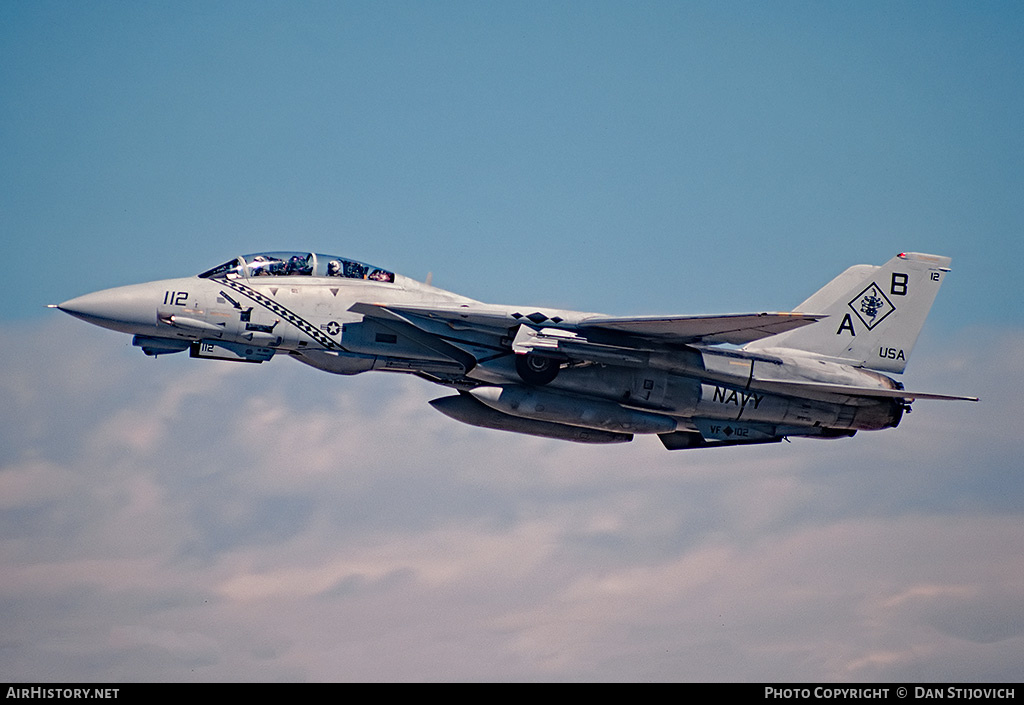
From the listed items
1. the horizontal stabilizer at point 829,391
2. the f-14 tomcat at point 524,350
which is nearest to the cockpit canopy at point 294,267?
the f-14 tomcat at point 524,350

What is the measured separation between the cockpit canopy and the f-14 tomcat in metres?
0.03

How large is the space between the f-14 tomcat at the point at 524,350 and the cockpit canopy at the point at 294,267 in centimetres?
3

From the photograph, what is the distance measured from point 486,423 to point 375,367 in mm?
2675

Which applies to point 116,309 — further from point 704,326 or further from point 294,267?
point 704,326

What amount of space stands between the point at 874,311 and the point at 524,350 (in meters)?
8.99

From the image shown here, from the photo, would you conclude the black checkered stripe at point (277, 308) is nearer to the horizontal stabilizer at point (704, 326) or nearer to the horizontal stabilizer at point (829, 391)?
the horizontal stabilizer at point (704, 326)

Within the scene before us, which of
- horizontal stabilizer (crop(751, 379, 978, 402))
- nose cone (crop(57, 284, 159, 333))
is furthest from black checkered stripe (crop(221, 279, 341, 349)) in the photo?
horizontal stabilizer (crop(751, 379, 978, 402))

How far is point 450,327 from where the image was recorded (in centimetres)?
2348

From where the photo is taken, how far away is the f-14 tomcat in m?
22.6

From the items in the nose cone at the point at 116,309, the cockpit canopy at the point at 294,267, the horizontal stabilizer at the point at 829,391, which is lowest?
the horizontal stabilizer at the point at 829,391

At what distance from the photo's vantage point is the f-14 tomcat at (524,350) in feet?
74.3

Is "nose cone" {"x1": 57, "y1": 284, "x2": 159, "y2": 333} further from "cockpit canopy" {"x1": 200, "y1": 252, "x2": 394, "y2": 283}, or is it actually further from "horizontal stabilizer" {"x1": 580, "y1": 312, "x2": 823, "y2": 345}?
"horizontal stabilizer" {"x1": 580, "y1": 312, "x2": 823, "y2": 345}

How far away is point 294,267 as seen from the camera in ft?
76.7
